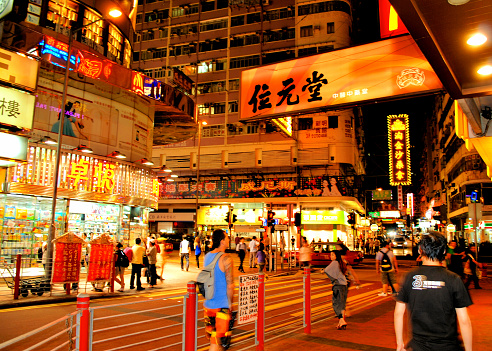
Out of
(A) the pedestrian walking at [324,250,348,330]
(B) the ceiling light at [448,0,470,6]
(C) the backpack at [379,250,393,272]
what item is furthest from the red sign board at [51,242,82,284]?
(B) the ceiling light at [448,0,470,6]

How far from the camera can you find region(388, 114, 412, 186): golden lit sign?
36.9m

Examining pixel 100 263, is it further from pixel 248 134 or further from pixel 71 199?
pixel 248 134

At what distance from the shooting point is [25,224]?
17.7 m

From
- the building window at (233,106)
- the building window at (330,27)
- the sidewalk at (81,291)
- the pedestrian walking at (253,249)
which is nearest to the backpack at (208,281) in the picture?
the sidewalk at (81,291)

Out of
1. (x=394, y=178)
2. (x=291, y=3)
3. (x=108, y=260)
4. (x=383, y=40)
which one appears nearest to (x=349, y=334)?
(x=383, y=40)

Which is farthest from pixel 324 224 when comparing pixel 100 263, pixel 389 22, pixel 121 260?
pixel 389 22

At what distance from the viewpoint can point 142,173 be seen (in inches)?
877

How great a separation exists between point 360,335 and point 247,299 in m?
2.93

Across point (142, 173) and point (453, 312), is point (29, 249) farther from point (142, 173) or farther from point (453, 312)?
point (453, 312)

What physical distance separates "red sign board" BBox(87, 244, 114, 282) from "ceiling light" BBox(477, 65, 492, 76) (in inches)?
447

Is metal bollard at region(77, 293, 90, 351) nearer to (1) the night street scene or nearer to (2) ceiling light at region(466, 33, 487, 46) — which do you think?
(1) the night street scene

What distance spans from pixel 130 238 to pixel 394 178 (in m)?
25.7

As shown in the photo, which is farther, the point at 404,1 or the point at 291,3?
the point at 291,3

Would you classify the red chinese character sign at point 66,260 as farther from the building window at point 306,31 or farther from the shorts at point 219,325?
the building window at point 306,31
